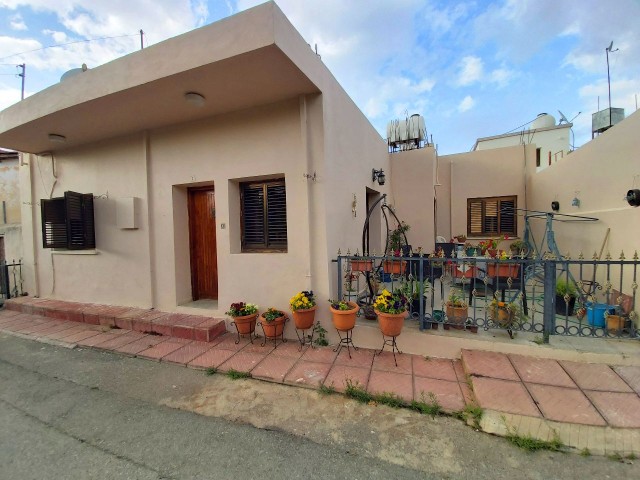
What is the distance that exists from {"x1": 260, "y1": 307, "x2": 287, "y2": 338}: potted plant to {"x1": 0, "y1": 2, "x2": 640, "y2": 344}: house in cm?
23

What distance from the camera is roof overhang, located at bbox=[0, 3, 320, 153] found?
280cm

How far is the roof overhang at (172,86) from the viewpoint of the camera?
110 inches

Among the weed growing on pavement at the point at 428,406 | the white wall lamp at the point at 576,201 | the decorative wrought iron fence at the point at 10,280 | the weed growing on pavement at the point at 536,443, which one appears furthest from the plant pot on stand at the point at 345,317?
the decorative wrought iron fence at the point at 10,280

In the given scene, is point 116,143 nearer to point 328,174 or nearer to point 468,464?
point 328,174

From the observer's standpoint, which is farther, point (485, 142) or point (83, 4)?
point (485, 142)

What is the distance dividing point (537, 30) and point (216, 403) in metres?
8.78

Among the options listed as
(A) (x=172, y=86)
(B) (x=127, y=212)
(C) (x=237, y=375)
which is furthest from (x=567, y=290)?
(B) (x=127, y=212)

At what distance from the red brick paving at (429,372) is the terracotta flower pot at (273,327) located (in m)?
0.20

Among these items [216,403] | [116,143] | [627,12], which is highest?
[627,12]

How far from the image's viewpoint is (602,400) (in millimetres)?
2301

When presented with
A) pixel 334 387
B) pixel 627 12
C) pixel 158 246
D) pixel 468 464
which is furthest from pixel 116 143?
pixel 627 12

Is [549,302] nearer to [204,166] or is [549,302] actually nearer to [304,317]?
[304,317]

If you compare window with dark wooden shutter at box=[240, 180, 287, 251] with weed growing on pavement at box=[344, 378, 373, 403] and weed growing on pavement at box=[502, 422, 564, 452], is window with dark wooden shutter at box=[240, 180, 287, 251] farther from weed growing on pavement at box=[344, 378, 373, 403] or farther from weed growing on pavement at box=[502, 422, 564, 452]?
weed growing on pavement at box=[502, 422, 564, 452]

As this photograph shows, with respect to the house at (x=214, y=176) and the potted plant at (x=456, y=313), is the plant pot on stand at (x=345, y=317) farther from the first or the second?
the potted plant at (x=456, y=313)
